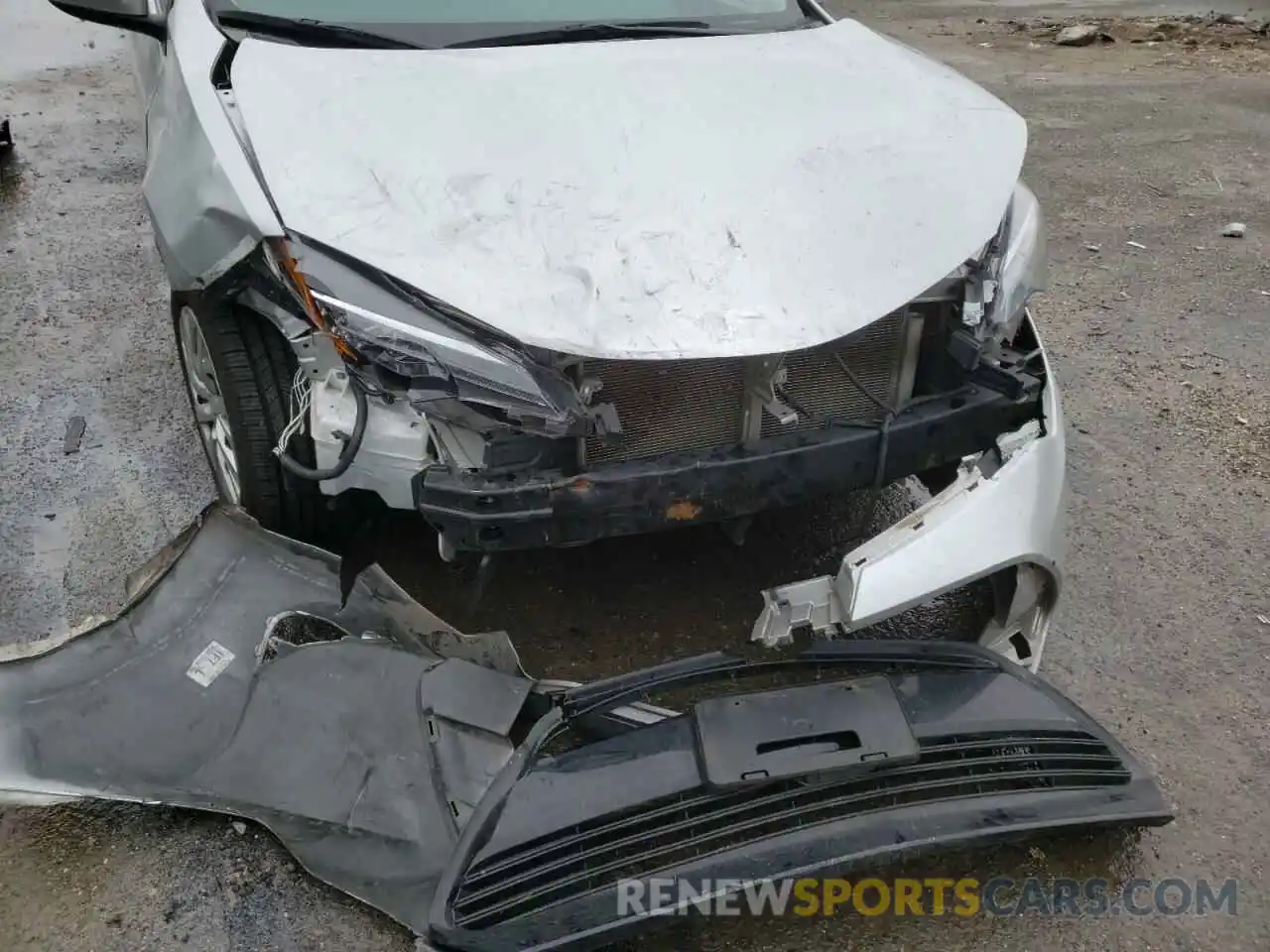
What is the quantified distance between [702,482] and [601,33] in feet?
4.87

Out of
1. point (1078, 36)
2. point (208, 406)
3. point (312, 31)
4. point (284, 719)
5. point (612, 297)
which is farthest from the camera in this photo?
point (1078, 36)

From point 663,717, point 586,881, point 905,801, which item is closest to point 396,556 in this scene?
point 663,717

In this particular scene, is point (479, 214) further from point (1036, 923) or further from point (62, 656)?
point (1036, 923)

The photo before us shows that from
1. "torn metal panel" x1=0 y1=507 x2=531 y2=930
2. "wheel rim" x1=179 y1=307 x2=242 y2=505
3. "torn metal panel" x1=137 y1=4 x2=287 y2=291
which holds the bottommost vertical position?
"torn metal panel" x1=0 y1=507 x2=531 y2=930

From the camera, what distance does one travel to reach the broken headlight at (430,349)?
1.96 metres

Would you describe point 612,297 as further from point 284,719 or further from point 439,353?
point 284,719

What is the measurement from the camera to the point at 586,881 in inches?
71.1

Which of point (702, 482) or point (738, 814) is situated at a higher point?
point (702, 482)

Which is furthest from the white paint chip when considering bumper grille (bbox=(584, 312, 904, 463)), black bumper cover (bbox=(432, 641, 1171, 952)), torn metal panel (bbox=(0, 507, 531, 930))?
bumper grille (bbox=(584, 312, 904, 463))

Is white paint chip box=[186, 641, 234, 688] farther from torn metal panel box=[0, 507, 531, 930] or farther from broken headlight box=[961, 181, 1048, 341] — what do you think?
broken headlight box=[961, 181, 1048, 341]

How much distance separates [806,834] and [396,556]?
1.45 metres

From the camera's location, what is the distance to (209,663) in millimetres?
2230

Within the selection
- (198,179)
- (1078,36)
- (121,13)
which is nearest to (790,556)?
(198,179)

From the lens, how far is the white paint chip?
7.25ft
